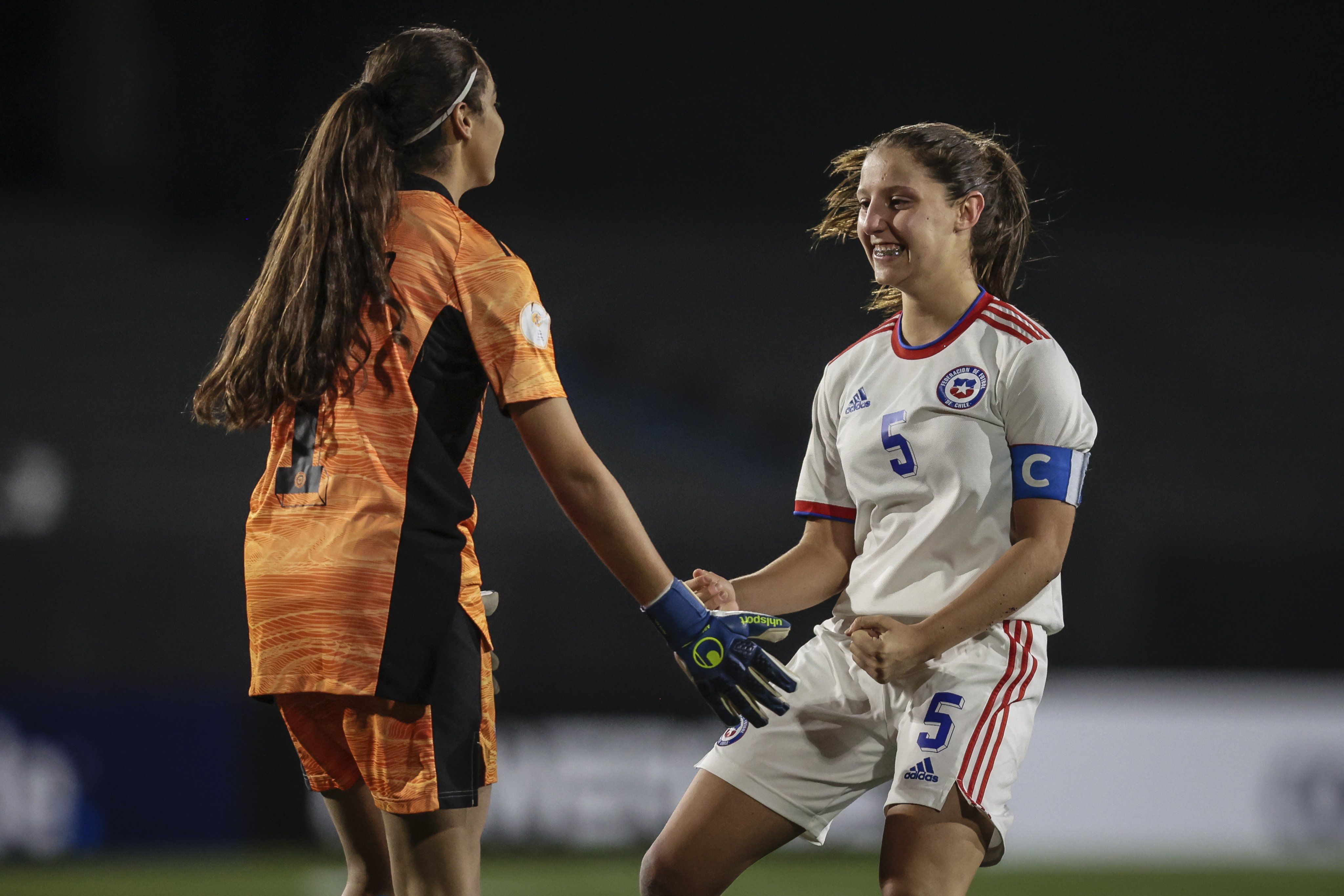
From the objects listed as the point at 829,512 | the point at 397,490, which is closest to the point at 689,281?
the point at 829,512

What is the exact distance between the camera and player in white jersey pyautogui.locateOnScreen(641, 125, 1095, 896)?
237 centimetres

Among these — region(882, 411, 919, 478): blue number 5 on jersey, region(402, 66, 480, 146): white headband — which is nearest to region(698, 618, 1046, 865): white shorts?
region(882, 411, 919, 478): blue number 5 on jersey

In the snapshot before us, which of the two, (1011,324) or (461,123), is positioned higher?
(461,123)

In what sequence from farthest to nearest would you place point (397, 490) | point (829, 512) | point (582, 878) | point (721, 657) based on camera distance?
1. point (582, 878)
2. point (829, 512)
3. point (721, 657)
4. point (397, 490)

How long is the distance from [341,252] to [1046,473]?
49.7 inches

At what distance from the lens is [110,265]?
8.99 m

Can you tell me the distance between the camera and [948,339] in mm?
2607

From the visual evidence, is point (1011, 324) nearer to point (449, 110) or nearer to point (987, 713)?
point (987, 713)

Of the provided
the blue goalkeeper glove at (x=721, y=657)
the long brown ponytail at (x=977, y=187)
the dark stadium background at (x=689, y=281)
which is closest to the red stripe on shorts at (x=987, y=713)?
the blue goalkeeper glove at (x=721, y=657)

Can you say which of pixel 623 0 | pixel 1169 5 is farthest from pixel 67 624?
pixel 1169 5

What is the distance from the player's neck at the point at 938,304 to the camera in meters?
2.67

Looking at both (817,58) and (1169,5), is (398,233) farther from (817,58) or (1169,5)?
(1169,5)

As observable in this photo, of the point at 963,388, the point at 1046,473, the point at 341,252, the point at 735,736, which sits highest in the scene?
the point at 341,252

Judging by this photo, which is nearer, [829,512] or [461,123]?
[461,123]
